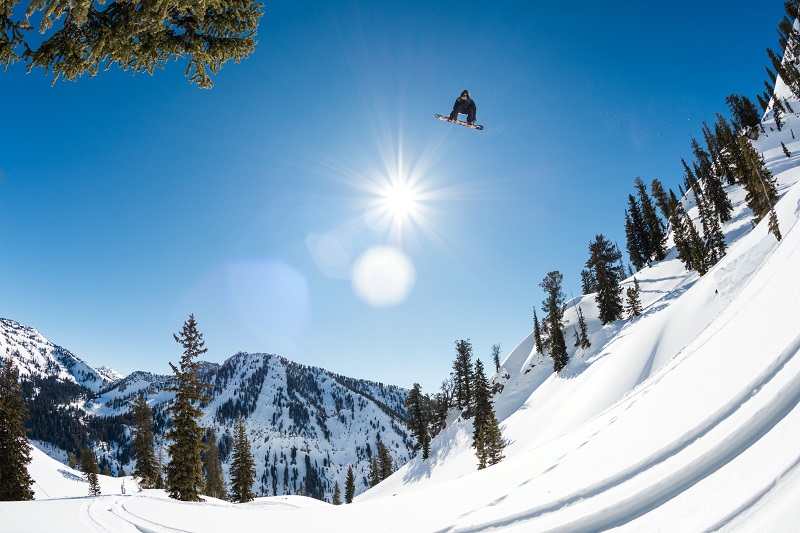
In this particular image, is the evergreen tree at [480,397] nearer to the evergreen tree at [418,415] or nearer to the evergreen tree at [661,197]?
the evergreen tree at [418,415]

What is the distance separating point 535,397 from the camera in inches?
1911

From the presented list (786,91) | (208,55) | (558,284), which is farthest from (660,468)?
(786,91)

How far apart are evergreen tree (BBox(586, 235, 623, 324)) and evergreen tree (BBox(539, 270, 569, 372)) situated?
22.9 ft

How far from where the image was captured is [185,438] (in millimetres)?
23125

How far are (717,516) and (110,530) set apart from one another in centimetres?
1039

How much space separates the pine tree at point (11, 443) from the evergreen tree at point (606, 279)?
6600 centimetres

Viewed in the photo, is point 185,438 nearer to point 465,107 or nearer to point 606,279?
point 465,107

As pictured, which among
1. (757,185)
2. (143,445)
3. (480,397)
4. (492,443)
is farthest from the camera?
(480,397)

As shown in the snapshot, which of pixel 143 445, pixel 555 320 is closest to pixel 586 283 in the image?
pixel 555 320

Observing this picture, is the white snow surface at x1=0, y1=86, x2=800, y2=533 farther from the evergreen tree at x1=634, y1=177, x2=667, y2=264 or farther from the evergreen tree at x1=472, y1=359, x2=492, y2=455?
the evergreen tree at x1=634, y1=177, x2=667, y2=264

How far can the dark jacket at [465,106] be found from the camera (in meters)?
12.5

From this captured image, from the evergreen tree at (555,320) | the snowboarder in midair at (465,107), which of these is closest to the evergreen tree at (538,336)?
the evergreen tree at (555,320)

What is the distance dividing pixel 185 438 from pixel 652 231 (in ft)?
264

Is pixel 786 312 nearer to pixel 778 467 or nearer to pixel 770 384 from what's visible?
pixel 770 384
